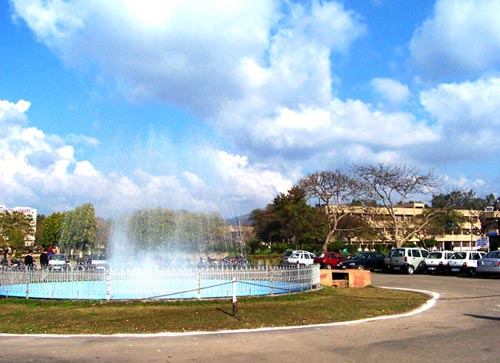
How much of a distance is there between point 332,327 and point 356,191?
52.4m

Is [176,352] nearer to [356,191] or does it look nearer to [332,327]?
[332,327]

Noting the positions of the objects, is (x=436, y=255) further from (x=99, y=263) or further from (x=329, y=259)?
Answer: (x=99, y=263)

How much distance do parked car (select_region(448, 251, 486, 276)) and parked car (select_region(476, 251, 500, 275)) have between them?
4.34 ft

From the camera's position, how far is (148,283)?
17094 mm

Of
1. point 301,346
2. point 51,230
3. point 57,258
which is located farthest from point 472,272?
point 51,230

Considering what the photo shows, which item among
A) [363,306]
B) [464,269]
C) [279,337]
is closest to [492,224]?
[464,269]

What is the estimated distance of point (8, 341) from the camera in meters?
11.3

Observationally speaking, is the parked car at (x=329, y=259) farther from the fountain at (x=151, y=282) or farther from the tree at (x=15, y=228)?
the tree at (x=15, y=228)

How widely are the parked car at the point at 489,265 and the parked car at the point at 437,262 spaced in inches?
125

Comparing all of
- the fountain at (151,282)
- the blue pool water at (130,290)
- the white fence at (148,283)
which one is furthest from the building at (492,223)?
the blue pool water at (130,290)

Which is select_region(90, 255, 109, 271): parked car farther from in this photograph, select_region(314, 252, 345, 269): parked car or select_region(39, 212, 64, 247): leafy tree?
select_region(39, 212, 64, 247): leafy tree

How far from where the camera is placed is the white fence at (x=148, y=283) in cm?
1686

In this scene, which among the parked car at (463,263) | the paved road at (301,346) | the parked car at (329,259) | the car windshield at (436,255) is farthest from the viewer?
the parked car at (329,259)

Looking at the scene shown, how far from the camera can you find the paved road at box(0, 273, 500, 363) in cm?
930
